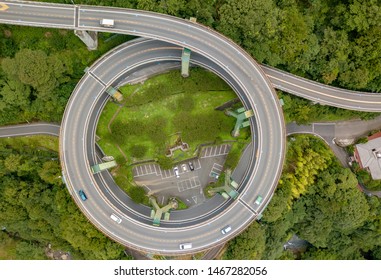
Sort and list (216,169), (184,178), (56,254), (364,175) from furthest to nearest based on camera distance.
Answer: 1. (56,254)
2. (216,169)
3. (184,178)
4. (364,175)

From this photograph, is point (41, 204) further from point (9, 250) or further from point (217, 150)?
point (217, 150)

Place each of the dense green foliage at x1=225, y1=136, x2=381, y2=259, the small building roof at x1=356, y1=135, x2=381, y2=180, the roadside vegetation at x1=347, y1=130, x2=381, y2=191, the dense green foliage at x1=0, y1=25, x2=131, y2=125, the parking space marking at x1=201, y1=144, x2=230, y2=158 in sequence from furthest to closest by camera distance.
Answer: the parking space marking at x1=201, y1=144, x2=230, y2=158 → the small building roof at x1=356, y1=135, x2=381, y2=180 → the roadside vegetation at x1=347, y1=130, x2=381, y2=191 → the dense green foliage at x1=225, y1=136, x2=381, y2=259 → the dense green foliage at x1=0, y1=25, x2=131, y2=125

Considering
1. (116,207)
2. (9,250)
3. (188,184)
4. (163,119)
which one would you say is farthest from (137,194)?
(9,250)

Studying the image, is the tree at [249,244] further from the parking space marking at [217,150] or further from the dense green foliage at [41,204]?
the dense green foliage at [41,204]

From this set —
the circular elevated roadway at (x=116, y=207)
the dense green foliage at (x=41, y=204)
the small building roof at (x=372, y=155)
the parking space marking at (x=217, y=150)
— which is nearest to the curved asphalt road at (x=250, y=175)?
the circular elevated roadway at (x=116, y=207)

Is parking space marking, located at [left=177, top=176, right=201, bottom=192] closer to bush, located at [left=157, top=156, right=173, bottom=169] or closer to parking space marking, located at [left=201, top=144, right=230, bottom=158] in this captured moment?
bush, located at [left=157, top=156, right=173, bottom=169]

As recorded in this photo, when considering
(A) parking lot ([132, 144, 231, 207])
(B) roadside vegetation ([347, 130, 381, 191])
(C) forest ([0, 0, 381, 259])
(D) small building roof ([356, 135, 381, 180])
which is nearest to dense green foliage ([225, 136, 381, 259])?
(C) forest ([0, 0, 381, 259])

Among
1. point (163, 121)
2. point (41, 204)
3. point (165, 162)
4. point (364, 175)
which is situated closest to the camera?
point (41, 204)
